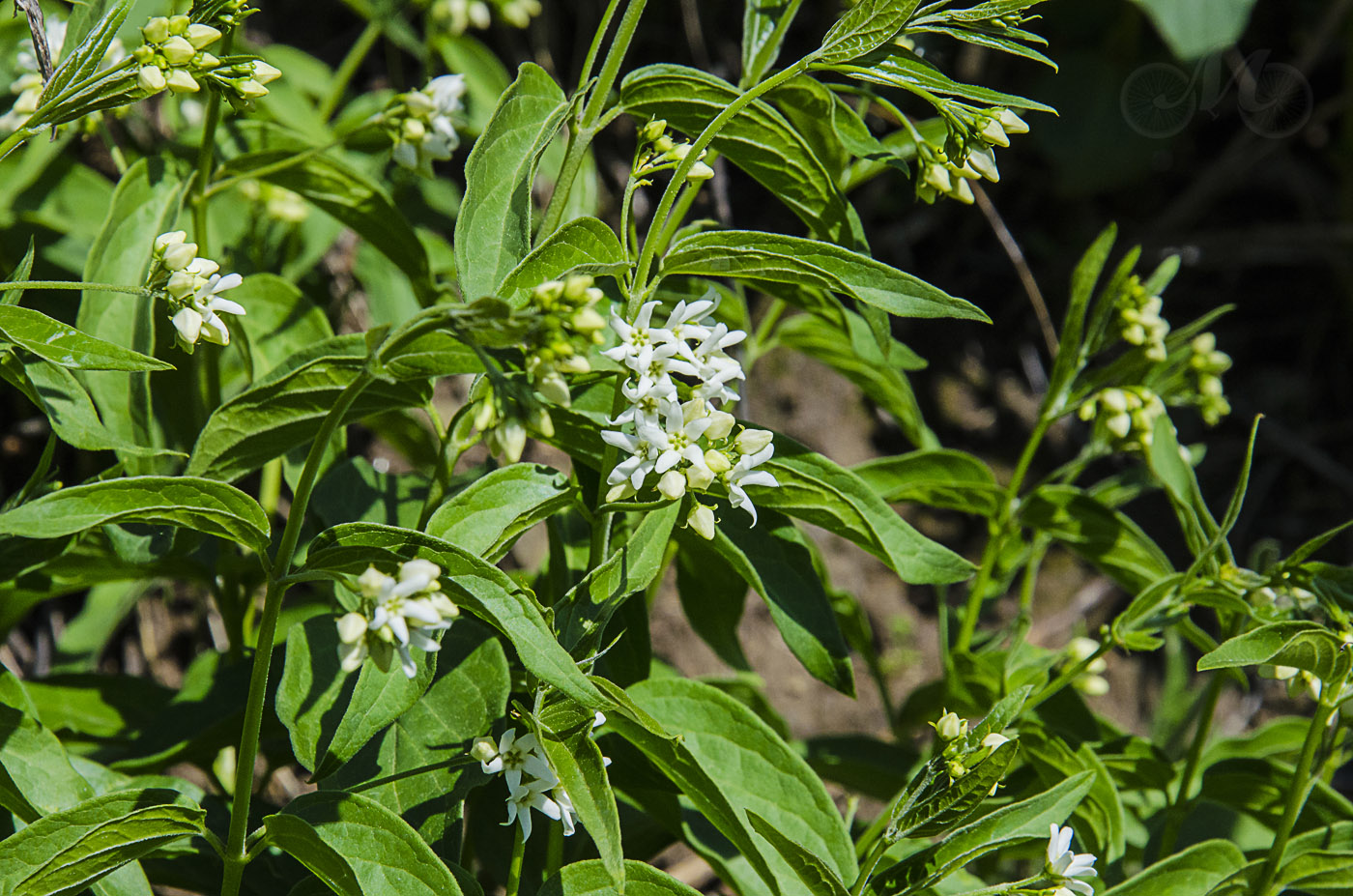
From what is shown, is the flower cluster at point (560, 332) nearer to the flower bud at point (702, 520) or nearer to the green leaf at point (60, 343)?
the flower bud at point (702, 520)

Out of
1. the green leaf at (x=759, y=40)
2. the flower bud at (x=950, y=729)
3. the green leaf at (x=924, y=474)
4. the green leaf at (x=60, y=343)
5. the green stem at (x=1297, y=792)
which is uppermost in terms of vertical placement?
the green leaf at (x=759, y=40)

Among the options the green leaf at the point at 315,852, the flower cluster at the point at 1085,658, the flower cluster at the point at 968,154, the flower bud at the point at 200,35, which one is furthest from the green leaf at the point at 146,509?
the flower cluster at the point at 1085,658

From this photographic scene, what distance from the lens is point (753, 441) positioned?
156cm

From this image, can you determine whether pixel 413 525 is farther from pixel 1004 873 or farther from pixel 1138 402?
pixel 1004 873

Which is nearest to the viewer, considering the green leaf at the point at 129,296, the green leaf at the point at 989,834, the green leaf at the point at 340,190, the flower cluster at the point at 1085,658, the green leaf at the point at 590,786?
the green leaf at the point at 590,786

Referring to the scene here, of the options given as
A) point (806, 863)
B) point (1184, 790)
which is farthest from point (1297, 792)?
point (806, 863)

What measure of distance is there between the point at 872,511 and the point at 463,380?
2.20 m

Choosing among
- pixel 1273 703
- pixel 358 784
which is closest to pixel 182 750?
pixel 358 784

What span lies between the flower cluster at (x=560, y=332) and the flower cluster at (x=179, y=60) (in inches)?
28.9

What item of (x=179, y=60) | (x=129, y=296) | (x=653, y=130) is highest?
(x=179, y=60)

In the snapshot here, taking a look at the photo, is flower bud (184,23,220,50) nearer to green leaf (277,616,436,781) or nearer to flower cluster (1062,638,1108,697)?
green leaf (277,616,436,781)

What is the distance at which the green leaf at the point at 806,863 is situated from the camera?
61.4 inches

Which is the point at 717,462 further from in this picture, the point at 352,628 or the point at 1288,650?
the point at 1288,650

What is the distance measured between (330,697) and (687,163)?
975mm
